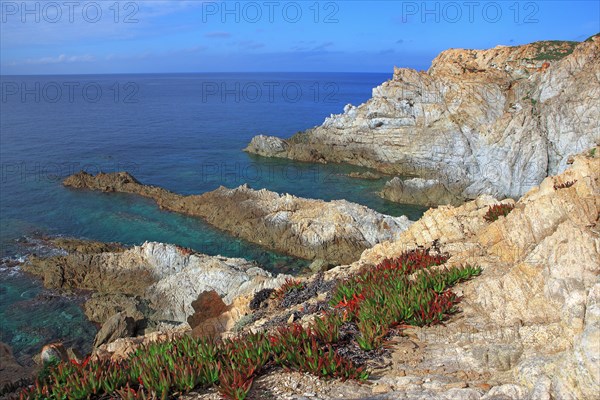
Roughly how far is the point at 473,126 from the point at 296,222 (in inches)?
1021

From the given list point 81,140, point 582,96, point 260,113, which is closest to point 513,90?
point 582,96

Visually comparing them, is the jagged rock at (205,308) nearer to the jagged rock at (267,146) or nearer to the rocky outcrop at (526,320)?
the rocky outcrop at (526,320)

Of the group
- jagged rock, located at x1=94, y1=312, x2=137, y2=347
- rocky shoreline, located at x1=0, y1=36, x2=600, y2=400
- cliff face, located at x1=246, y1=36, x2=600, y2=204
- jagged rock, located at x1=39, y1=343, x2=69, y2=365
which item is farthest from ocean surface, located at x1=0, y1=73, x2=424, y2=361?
jagged rock, located at x1=39, y1=343, x2=69, y2=365

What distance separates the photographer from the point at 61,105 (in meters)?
132

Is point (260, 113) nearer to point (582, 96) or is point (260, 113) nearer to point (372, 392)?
point (582, 96)

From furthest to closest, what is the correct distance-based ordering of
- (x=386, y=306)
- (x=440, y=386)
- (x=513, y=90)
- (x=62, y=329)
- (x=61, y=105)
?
1. (x=61, y=105)
2. (x=513, y=90)
3. (x=62, y=329)
4. (x=386, y=306)
5. (x=440, y=386)

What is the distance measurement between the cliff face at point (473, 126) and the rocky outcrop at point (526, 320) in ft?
105

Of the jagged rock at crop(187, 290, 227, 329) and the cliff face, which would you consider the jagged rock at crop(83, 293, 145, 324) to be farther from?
the cliff face

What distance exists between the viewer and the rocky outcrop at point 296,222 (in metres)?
33.1

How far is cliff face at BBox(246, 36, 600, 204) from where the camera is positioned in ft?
140

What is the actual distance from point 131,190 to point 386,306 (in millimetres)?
41130

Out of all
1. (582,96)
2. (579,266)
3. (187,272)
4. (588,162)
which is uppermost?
(582,96)

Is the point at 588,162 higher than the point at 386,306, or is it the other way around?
the point at 588,162

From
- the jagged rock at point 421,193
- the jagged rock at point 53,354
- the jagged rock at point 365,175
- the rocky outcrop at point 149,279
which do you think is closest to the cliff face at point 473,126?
the jagged rock at point 421,193
